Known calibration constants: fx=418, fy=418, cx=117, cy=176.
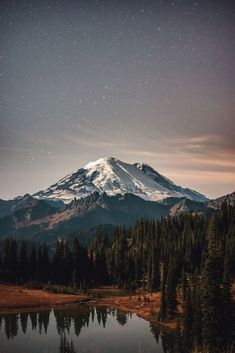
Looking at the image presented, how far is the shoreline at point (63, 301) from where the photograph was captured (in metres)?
95.6

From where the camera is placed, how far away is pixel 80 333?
2958 inches

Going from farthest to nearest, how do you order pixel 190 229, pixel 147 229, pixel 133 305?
pixel 147 229 < pixel 190 229 < pixel 133 305

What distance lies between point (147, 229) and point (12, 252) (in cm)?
6604

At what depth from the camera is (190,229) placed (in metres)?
174

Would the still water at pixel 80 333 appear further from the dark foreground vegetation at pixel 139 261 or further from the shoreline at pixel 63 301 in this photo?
the dark foreground vegetation at pixel 139 261

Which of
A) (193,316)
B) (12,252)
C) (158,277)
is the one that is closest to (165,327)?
(193,316)

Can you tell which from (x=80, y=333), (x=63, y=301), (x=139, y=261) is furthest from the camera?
(x=139, y=261)

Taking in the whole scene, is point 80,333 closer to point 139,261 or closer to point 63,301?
point 63,301

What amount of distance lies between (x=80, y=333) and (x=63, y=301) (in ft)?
105

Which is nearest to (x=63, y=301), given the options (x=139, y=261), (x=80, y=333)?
(x=80, y=333)

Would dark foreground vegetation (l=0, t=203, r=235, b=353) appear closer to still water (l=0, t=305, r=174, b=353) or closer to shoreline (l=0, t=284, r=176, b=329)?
shoreline (l=0, t=284, r=176, b=329)

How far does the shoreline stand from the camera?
9562cm

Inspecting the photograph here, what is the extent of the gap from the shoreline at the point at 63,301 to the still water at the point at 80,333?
385 centimetres

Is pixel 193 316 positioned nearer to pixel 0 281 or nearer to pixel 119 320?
pixel 119 320
